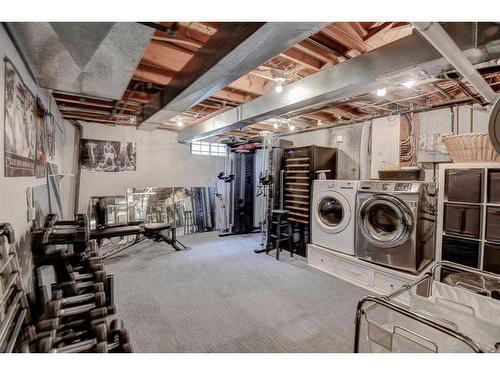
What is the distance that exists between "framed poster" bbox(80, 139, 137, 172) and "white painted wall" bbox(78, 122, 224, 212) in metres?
0.09

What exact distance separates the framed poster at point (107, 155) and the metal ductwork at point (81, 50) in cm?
284

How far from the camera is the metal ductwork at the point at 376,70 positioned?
1457mm

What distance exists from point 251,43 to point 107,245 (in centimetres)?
459

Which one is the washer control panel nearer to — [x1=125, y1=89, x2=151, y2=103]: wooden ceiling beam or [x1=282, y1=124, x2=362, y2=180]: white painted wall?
[x1=282, y1=124, x2=362, y2=180]: white painted wall

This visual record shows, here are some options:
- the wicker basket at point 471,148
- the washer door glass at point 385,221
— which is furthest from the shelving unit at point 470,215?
the washer door glass at point 385,221

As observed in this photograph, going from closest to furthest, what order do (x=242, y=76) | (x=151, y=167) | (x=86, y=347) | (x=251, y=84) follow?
(x=86, y=347), (x=242, y=76), (x=251, y=84), (x=151, y=167)

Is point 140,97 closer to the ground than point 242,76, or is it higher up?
higher up

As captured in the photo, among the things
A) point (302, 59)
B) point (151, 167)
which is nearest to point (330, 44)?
point (302, 59)

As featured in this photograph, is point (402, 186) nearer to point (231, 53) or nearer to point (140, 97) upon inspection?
point (231, 53)

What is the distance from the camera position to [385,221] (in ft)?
10.0

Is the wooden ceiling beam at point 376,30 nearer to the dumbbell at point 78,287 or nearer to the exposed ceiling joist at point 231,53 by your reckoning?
the exposed ceiling joist at point 231,53

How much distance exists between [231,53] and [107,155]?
445 cm

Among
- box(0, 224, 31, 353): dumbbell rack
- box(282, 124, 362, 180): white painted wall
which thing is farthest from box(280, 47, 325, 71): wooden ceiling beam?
box(0, 224, 31, 353): dumbbell rack

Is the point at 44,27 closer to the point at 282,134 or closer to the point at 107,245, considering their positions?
the point at 107,245
